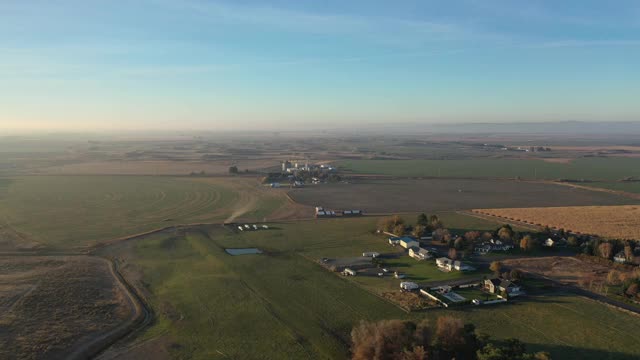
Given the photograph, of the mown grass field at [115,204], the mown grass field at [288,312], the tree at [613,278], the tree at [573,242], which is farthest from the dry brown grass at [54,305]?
the tree at [573,242]

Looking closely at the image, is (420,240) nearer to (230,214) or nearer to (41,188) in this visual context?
(230,214)

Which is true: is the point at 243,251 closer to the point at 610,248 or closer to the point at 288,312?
the point at 288,312

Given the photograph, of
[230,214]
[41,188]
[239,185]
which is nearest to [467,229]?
[230,214]

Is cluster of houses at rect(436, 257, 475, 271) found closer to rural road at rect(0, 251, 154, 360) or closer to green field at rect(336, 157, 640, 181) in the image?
rural road at rect(0, 251, 154, 360)

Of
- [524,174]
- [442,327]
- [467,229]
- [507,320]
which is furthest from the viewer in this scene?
[524,174]

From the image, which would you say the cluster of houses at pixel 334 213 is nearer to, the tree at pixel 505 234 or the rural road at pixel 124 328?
the tree at pixel 505 234
